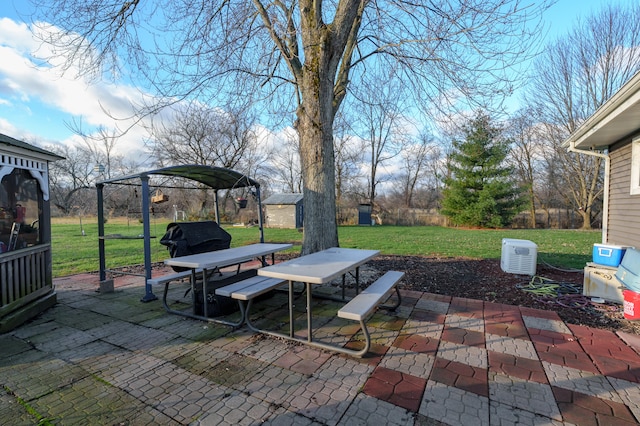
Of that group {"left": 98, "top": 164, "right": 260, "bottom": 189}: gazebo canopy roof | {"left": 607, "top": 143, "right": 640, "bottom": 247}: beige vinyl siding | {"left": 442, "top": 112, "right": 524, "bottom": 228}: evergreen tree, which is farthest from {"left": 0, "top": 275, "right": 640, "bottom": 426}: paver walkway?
{"left": 442, "top": 112, "right": 524, "bottom": 228}: evergreen tree

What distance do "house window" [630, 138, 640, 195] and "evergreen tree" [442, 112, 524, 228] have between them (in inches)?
553

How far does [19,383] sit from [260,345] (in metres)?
1.83

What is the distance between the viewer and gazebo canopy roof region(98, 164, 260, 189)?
4.55m

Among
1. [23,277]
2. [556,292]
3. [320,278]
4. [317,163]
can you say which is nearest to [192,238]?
[23,277]

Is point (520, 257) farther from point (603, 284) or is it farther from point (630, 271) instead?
point (630, 271)

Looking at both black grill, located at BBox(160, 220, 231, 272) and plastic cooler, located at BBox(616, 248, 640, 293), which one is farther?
black grill, located at BBox(160, 220, 231, 272)

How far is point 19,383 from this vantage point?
2203 mm

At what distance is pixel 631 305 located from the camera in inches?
132

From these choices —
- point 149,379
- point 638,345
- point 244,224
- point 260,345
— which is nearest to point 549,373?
point 638,345

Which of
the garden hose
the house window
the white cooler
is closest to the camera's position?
the white cooler

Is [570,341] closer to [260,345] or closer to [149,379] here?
[260,345]

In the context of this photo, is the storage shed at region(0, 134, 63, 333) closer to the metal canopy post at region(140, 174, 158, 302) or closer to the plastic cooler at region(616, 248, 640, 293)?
the metal canopy post at region(140, 174, 158, 302)

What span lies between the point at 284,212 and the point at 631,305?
1992 cm

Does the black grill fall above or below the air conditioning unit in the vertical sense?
above
